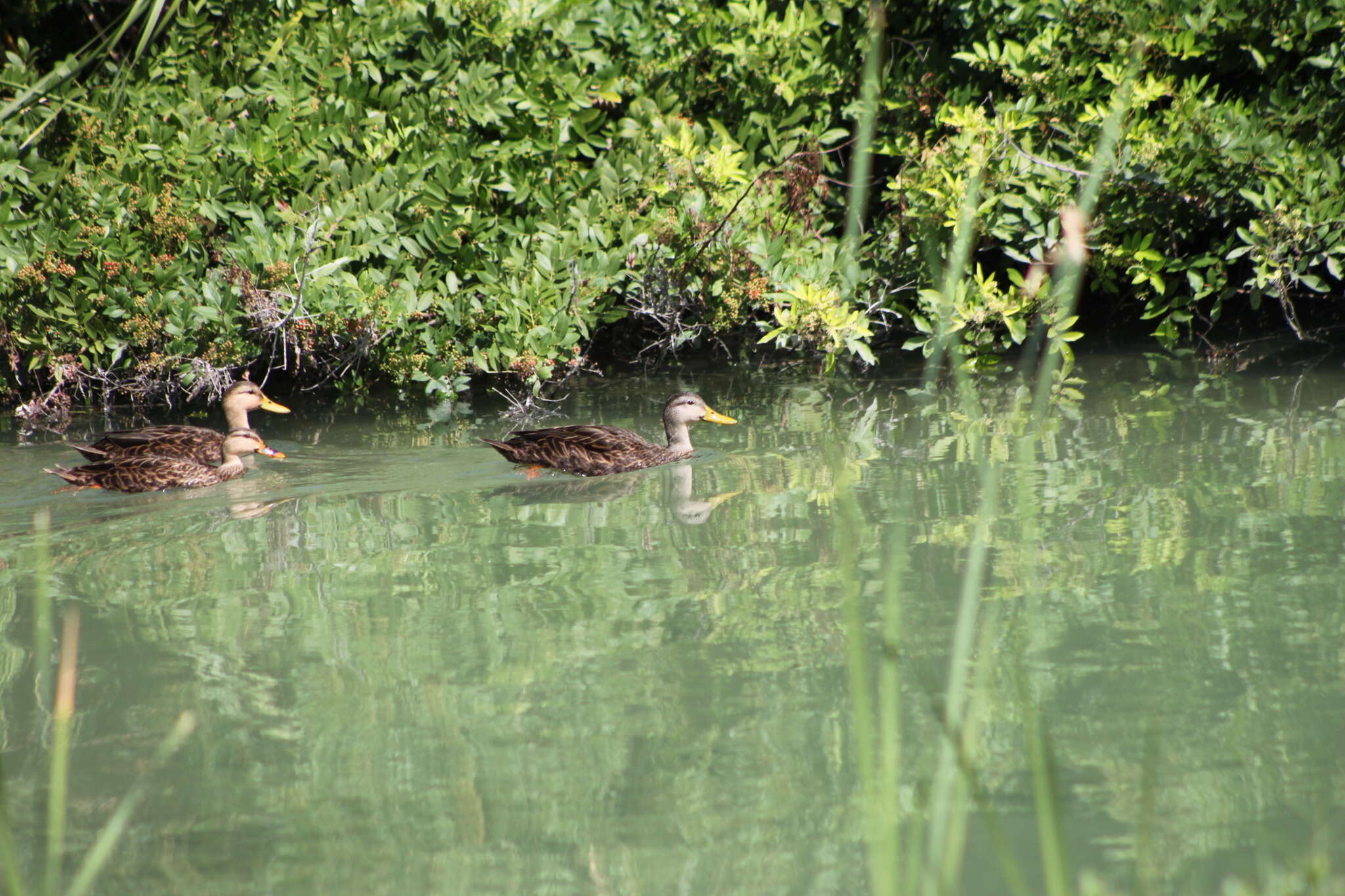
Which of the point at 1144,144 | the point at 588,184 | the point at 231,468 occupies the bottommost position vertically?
the point at 231,468

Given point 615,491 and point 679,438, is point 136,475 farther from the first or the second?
point 679,438

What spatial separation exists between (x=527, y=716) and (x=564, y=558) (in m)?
1.88

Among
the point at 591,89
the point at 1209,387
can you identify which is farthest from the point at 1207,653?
the point at 591,89

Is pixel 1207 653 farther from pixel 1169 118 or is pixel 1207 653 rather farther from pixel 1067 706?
pixel 1169 118

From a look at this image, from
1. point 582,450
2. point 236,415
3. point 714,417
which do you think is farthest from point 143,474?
point 714,417

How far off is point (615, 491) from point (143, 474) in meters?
2.98

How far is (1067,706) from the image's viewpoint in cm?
403

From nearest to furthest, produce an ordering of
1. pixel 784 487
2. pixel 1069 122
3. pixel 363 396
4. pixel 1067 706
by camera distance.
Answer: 1. pixel 1067 706
2. pixel 784 487
3. pixel 1069 122
4. pixel 363 396

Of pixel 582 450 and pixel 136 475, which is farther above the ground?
pixel 582 450

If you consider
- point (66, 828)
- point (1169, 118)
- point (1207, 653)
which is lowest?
point (66, 828)

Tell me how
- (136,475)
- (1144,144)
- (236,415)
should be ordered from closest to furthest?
(136,475)
(236,415)
(1144,144)

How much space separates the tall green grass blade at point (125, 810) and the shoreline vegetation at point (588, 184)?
19.6ft

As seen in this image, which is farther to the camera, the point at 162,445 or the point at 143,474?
the point at 162,445

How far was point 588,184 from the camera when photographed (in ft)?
35.9
